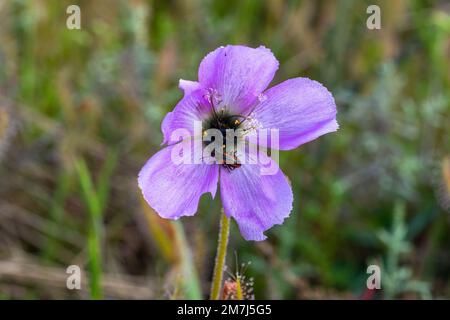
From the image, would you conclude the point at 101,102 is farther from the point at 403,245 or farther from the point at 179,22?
the point at 403,245

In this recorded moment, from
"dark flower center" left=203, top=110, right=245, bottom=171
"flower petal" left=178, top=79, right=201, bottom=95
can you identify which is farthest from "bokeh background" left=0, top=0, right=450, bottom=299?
"flower petal" left=178, top=79, right=201, bottom=95

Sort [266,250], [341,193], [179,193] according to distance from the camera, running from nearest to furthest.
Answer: [179,193]
[266,250]
[341,193]

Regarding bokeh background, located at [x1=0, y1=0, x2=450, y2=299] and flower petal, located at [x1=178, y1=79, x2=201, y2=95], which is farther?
bokeh background, located at [x1=0, y1=0, x2=450, y2=299]

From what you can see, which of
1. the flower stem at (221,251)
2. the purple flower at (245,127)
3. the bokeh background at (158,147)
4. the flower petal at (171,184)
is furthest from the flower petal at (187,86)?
the bokeh background at (158,147)

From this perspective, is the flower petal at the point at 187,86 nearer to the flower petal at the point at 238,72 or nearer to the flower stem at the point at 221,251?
the flower petal at the point at 238,72

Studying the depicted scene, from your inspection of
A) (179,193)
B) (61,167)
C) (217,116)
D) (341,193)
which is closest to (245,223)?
(179,193)

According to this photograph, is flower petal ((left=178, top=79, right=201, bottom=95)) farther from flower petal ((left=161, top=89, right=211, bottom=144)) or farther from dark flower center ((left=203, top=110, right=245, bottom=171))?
dark flower center ((left=203, top=110, right=245, bottom=171))

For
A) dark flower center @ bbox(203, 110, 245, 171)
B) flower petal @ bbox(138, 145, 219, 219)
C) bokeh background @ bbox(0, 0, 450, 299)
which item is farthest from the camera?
bokeh background @ bbox(0, 0, 450, 299)
